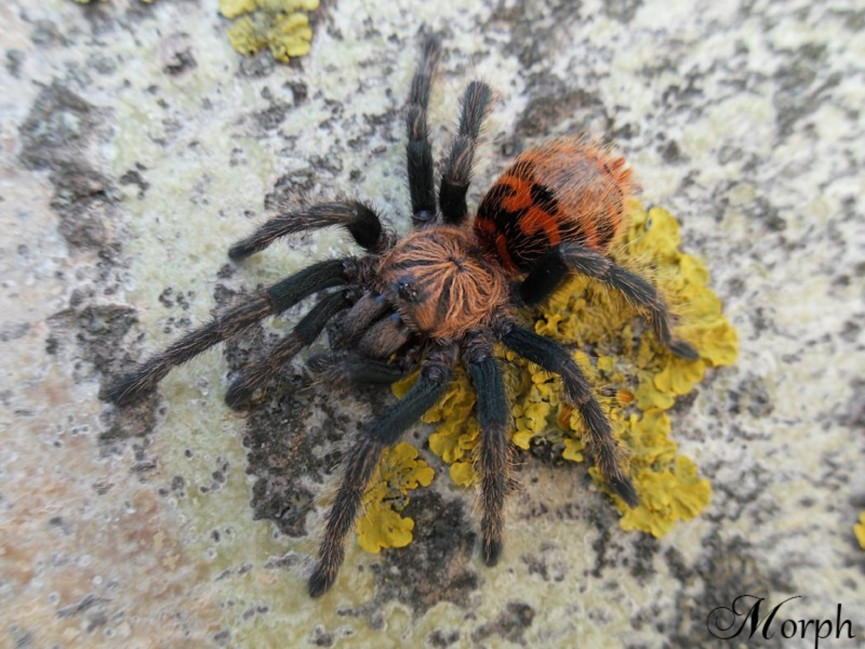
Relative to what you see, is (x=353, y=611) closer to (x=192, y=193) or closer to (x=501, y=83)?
(x=192, y=193)

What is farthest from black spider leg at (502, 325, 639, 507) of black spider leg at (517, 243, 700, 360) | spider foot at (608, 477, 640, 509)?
black spider leg at (517, 243, 700, 360)

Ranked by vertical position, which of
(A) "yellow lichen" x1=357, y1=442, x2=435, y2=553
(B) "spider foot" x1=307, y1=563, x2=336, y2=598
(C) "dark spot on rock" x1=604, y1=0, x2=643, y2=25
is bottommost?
(B) "spider foot" x1=307, y1=563, x2=336, y2=598

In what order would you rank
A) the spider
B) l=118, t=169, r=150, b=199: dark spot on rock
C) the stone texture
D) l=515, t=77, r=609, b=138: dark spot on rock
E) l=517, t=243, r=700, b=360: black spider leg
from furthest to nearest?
l=515, t=77, r=609, b=138: dark spot on rock, l=118, t=169, r=150, b=199: dark spot on rock, l=517, t=243, r=700, b=360: black spider leg, the spider, the stone texture

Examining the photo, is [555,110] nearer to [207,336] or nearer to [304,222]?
[304,222]

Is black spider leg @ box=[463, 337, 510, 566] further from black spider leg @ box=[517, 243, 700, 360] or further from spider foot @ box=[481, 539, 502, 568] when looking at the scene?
black spider leg @ box=[517, 243, 700, 360]

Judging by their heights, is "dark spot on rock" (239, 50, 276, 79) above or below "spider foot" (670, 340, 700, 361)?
above

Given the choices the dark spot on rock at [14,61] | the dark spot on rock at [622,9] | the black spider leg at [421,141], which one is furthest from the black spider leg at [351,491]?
the dark spot on rock at [622,9]
